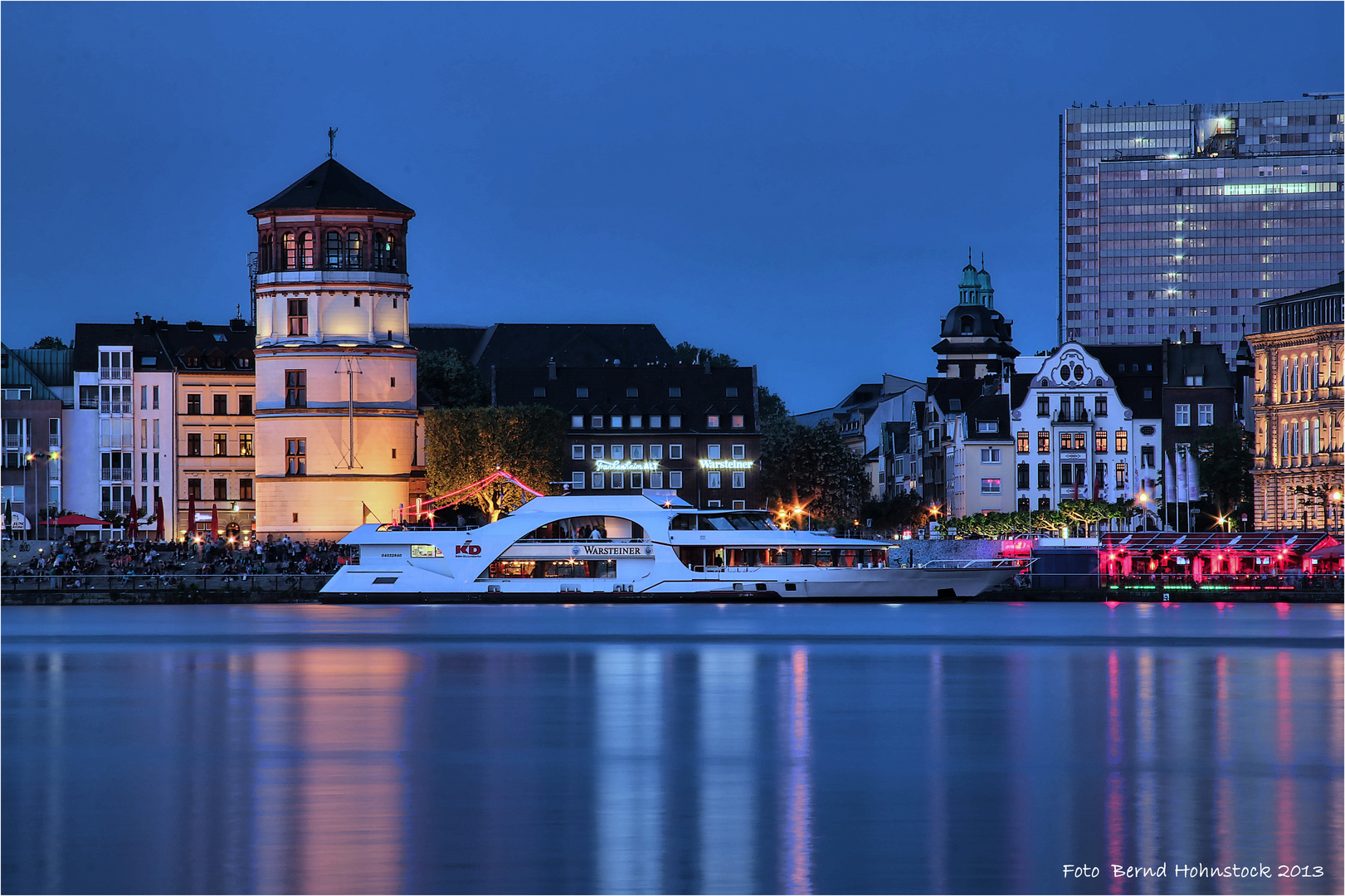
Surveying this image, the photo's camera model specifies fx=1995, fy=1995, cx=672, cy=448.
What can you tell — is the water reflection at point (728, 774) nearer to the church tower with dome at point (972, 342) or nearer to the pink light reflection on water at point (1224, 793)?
the pink light reflection on water at point (1224, 793)

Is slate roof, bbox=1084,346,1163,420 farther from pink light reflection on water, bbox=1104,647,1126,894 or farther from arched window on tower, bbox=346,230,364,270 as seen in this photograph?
pink light reflection on water, bbox=1104,647,1126,894

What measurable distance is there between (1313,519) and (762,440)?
180 ft

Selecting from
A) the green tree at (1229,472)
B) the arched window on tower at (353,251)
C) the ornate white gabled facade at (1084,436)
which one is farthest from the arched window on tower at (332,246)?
the green tree at (1229,472)

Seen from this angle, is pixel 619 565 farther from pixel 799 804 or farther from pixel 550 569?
pixel 799 804

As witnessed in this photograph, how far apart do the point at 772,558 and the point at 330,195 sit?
118 feet

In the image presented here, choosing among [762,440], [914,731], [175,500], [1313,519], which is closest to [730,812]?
[914,731]

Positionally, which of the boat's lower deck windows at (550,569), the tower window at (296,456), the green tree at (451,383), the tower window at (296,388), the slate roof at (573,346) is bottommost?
the boat's lower deck windows at (550,569)

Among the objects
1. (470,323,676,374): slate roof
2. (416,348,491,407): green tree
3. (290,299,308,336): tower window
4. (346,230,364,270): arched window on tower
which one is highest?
(346,230,364,270): arched window on tower

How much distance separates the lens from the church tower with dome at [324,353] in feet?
351

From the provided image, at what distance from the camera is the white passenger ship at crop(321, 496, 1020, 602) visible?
82750 mm

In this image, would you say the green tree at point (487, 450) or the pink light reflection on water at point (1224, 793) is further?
the green tree at point (487, 450)

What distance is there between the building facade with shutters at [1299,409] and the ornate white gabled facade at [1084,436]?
928 inches

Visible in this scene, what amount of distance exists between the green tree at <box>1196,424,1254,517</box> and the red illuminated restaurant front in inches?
577

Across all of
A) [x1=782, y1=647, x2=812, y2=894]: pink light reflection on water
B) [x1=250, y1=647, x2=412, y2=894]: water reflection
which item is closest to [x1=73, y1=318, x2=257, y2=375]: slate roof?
[x1=250, y1=647, x2=412, y2=894]: water reflection
